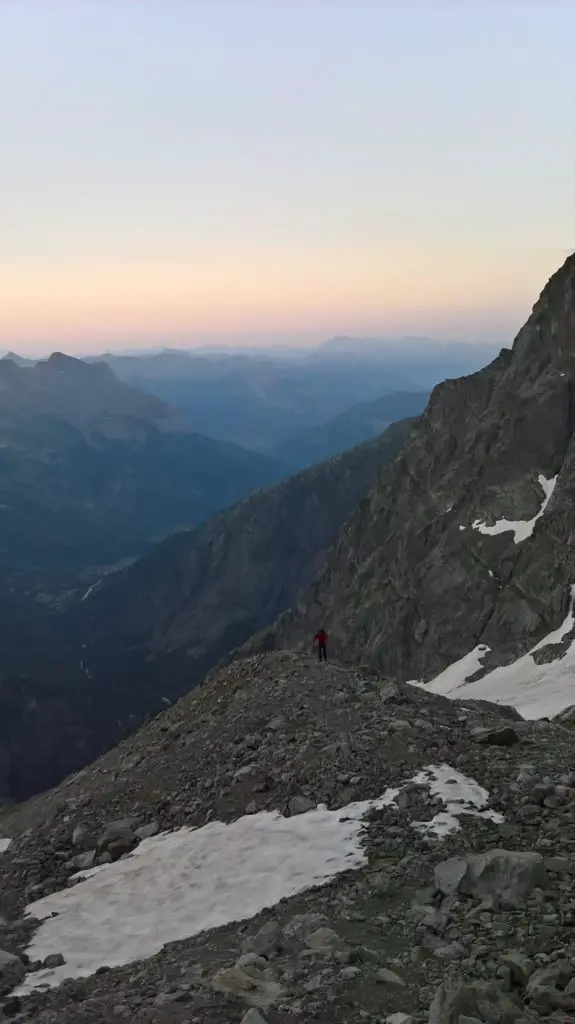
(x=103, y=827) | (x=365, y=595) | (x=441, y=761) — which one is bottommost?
(x=365, y=595)

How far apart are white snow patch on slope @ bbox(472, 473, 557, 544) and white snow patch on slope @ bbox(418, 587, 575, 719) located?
1258cm

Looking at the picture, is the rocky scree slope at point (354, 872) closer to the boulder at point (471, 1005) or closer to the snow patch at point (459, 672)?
the boulder at point (471, 1005)

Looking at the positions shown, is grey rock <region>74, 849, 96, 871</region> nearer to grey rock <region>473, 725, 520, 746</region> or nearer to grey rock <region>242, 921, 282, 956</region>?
grey rock <region>242, 921, 282, 956</region>

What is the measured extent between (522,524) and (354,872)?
67.2 m

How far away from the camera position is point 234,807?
57.8ft

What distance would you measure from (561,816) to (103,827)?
1112 centimetres

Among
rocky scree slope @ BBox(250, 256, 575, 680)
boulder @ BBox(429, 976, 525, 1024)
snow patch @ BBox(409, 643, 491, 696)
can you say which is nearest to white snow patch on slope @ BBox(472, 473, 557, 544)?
rocky scree slope @ BBox(250, 256, 575, 680)

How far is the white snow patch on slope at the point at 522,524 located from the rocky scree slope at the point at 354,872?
179 feet

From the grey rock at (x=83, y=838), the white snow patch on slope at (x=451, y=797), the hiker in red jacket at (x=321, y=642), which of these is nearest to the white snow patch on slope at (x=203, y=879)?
the white snow patch on slope at (x=451, y=797)

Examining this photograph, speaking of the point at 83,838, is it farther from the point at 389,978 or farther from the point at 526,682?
the point at 526,682

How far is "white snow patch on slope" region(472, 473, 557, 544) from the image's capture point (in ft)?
247

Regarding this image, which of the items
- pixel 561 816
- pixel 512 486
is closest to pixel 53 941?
pixel 561 816

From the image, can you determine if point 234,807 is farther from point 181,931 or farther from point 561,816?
point 561,816

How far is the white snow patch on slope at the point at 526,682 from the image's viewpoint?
4134cm
